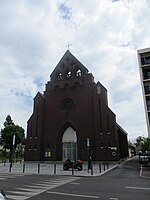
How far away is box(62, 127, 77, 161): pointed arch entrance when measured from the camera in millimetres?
37812

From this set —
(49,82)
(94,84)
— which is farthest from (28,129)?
(94,84)

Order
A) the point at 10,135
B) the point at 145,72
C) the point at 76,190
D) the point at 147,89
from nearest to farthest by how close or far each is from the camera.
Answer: the point at 76,190 → the point at 147,89 → the point at 145,72 → the point at 10,135

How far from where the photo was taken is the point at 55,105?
4109 cm

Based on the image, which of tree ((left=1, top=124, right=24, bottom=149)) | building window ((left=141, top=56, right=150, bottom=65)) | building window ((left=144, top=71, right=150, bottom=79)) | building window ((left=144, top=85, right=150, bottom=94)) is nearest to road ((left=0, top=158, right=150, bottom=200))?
building window ((left=144, top=85, right=150, bottom=94))

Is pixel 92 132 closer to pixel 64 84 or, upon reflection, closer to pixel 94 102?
pixel 94 102

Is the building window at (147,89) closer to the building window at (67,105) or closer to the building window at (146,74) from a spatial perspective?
the building window at (146,74)

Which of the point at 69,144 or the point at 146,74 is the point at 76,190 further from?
the point at 146,74

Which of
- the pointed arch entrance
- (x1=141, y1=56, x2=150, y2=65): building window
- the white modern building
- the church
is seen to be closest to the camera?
the white modern building

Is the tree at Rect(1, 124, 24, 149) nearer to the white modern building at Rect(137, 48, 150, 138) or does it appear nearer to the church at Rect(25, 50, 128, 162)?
the church at Rect(25, 50, 128, 162)

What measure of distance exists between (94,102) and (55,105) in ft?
28.0

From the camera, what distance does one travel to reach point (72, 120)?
1516 inches

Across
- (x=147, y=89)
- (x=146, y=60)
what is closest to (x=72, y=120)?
(x=147, y=89)

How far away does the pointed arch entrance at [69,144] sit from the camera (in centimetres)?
3781

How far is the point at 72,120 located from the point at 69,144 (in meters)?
4.72
